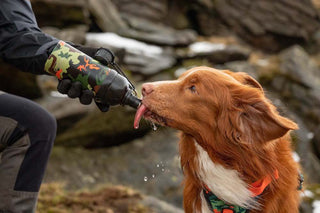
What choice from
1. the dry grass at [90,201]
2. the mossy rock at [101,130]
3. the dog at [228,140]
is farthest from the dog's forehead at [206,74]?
the mossy rock at [101,130]

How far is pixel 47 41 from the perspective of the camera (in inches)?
88.0

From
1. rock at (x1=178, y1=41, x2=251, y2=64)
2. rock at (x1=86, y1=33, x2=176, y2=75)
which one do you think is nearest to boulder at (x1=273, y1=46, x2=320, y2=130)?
rock at (x1=178, y1=41, x2=251, y2=64)

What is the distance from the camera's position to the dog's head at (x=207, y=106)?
2.36 meters

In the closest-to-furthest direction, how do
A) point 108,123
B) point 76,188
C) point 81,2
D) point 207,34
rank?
point 76,188 < point 108,123 < point 81,2 < point 207,34

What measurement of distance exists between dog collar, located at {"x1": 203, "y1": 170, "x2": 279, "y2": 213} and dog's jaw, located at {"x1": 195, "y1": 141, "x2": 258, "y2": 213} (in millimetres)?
37

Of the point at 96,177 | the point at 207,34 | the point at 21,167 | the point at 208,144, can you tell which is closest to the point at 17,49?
the point at 21,167

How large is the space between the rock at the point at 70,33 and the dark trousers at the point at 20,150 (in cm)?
415

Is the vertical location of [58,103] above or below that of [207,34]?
above

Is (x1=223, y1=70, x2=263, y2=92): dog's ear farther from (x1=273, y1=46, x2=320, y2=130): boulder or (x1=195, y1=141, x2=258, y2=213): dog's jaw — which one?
(x1=273, y1=46, x2=320, y2=130): boulder

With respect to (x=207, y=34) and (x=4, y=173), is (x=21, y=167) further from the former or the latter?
(x=207, y=34)

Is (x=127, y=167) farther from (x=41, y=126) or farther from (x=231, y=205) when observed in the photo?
(x=41, y=126)

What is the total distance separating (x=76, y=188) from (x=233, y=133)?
3.35m

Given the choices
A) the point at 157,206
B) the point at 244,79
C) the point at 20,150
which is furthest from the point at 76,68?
the point at 157,206

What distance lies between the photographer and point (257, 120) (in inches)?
90.6
